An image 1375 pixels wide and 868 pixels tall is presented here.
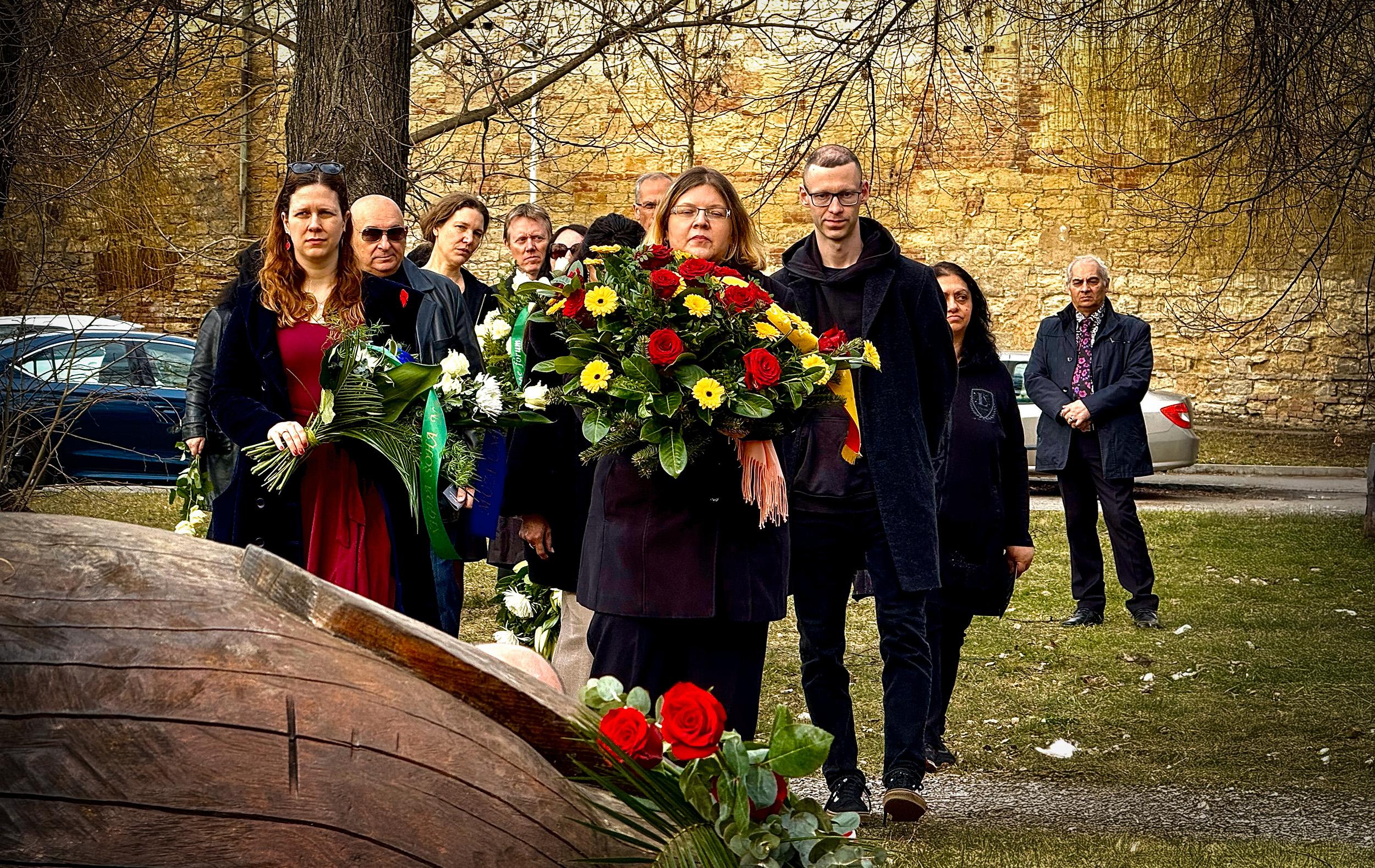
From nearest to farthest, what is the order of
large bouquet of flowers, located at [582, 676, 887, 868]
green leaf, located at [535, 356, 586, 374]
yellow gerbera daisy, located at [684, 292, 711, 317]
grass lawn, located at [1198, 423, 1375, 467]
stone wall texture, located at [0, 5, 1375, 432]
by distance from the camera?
large bouquet of flowers, located at [582, 676, 887, 868], yellow gerbera daisy, located at [684, 292, 711, 317], green leaf, located at [535, 356, 586, 374], grass lawn, located at [1198, 423, 1375, 467], stone wall texture, located at [0, 5, 1375, 432]

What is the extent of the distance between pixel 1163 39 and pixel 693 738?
625 cm

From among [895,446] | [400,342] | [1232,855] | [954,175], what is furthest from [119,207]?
[954,175]

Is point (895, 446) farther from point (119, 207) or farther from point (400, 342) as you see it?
point (119, 207)

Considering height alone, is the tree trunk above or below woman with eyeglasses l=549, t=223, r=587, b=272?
above

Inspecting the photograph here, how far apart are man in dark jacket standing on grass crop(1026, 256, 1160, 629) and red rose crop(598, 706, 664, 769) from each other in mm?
7405

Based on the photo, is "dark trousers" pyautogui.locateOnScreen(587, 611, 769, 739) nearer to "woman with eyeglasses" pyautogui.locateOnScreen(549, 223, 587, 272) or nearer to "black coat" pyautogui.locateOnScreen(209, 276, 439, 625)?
"black coat" pyautogui.locateOnScreen(209, 276, 439, 625)

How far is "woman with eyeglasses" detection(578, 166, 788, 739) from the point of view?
167 inches

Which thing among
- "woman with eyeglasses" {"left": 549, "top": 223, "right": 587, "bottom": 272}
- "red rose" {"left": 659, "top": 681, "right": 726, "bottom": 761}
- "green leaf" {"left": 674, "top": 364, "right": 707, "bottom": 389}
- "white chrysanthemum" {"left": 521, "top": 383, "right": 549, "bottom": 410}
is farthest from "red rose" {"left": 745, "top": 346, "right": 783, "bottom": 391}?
"woman with eyeglasses" {"left": 549, "top": 223, "right": 587, "bottom": 272}

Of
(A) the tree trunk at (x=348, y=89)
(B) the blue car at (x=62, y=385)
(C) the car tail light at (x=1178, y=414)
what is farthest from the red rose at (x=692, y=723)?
(C) the car tail light at (x=1178, y=414)

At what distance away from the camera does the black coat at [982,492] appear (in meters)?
5.86

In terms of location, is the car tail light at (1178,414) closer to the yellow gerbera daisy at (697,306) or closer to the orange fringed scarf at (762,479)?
the orange fringed scarf at (762,479)

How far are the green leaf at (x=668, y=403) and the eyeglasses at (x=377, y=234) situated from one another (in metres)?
2.49

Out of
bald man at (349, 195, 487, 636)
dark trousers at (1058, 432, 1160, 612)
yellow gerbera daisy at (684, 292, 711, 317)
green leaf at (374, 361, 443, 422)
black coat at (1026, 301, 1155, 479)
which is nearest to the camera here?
yellow gerbera daisy at (684, 292, 711, 317)

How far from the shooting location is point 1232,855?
4.56 meters
